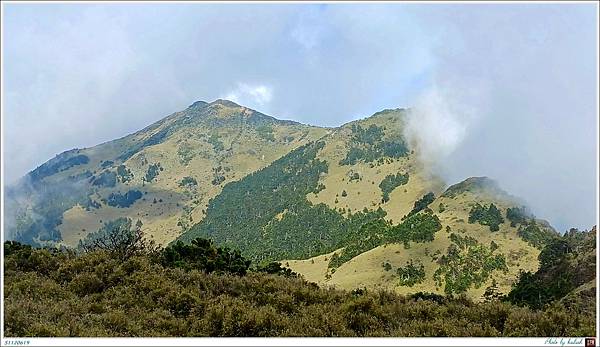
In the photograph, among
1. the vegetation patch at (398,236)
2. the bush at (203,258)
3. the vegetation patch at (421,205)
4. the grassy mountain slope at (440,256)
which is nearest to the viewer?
the bush at (203,258)

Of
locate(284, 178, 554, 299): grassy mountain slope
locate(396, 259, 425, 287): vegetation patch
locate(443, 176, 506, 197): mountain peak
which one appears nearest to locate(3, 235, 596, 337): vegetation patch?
locate(284, 178, 554, 299): grassy mountain slope

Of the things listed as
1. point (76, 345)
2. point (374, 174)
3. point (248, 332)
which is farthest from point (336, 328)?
point (374, 174)

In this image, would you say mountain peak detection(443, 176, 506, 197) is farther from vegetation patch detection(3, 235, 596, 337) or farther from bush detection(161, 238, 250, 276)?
vegetation patch detection(3, 235, 596, 337)

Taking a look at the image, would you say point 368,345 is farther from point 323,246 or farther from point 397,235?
point 323,246

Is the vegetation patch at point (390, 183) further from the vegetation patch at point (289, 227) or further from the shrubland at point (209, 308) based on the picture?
the shrubland at point (209, 308)

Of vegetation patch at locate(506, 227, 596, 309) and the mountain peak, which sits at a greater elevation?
the mountain peak

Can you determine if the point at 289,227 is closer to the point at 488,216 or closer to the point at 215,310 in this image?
the point at 488,216

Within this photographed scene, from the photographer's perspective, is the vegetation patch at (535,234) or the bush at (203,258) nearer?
the bush at (203,258)

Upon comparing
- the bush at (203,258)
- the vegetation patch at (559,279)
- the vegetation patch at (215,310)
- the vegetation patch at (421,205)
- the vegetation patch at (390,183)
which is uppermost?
the vegetation patch at (390,183)

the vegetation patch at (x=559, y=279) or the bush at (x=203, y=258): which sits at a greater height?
the bush at (x=203, y=258)

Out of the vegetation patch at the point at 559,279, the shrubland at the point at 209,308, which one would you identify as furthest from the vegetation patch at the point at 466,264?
the shrubland at the point at 209,308

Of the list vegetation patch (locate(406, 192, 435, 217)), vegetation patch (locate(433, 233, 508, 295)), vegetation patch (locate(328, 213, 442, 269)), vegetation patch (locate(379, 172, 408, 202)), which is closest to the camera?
vegetation patch (locate(433, 233, 508, 295))

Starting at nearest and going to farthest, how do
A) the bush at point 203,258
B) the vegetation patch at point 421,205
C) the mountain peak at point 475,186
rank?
the bush at point 203,258, the mountain peak at point 475,186, the vegetation patch at point 421,205

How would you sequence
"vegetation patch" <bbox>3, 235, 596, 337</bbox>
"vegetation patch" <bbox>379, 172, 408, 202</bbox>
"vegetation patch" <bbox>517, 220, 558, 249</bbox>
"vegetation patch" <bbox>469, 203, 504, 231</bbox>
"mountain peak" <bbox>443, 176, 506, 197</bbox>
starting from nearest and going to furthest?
"vegetation patch" <bbox>3, 235, 596, 337</bbox>
"vegetation patch" <bbox>517, 220, 558, 249</bbox>
"vegetation patch" <bbox>469, 203, 504, 231</bbox>
"mountain peak" <bbox>443, 176, 506, 197</bbox>
"vegetation patch" <bbox>379, 172, 408, 202</bbox>
